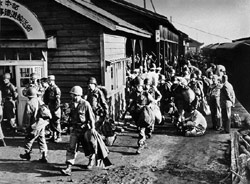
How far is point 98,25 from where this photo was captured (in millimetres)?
10523

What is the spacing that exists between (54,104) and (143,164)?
137 inches

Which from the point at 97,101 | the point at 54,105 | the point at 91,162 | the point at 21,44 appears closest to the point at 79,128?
the point at 91,162

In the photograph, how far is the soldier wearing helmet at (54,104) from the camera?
374 inches

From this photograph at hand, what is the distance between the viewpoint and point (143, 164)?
773 centimetres

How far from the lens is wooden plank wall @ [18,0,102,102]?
10.7m

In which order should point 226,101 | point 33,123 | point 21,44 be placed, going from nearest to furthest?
point 33,123, point 21,44, point 226,101

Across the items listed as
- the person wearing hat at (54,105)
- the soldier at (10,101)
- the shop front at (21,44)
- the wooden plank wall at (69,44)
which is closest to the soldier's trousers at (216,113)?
the wooden plank wall at (69,44)

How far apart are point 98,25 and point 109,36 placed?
3.40ft

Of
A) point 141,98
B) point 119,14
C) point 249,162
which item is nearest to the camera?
point 249,162

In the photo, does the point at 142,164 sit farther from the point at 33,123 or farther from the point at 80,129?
the point at 33,123

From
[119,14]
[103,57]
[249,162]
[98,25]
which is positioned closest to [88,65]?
[103,57]

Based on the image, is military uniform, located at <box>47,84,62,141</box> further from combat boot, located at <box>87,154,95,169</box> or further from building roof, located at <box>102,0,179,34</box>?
building roof, located at <box>102,0,179,34</box>

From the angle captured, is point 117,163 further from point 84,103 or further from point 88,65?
point 88,65

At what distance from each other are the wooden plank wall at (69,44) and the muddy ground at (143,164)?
2.19 meters
